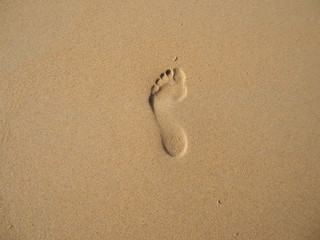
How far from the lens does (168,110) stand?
1.23m

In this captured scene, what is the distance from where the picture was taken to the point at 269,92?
1.29m

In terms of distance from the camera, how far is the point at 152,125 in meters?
1.22

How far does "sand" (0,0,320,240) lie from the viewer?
1.20m

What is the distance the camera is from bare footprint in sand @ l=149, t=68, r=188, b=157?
1213mm

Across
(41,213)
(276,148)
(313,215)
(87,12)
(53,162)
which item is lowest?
(41,213)

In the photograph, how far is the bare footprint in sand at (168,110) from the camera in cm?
121

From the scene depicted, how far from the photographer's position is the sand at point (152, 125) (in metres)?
1.20

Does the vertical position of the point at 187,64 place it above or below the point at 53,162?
above

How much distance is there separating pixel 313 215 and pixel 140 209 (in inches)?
42.4

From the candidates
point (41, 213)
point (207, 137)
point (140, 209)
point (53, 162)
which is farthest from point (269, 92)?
point (41, 213)

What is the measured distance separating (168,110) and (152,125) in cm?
14

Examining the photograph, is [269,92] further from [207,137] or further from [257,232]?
[257,232]

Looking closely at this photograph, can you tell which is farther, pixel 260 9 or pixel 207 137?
pixel 260 9

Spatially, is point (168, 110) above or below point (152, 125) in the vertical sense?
above
